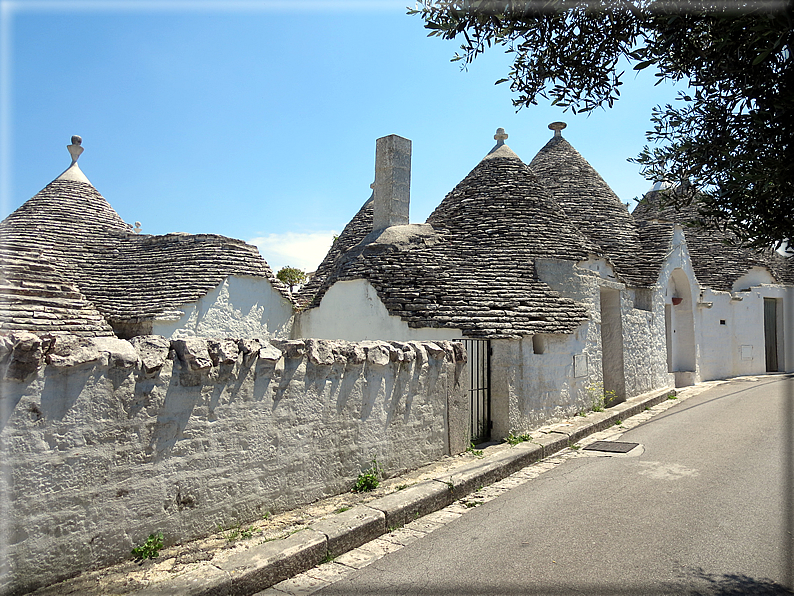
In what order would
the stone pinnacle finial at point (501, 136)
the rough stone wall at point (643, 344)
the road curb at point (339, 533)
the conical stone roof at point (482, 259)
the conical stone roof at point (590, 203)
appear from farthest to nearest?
1. the conical stone roof at point (590, 203)
2. the stone pinnacle finial at point (501, 136)
3. the rough stone wall at point (643, 344)
4. the conical stone roof at point (482, 259)
5. the road curb at point (339, 533)

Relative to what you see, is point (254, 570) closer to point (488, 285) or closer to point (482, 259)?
point (488, 285)

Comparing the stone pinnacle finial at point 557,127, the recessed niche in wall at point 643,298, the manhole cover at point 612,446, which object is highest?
the stone pinnacle finial at point 557,127

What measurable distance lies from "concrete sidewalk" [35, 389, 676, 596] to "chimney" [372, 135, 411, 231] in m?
6.24

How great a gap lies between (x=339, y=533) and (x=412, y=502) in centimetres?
110

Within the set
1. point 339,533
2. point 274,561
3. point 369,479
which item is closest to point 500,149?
point 369,479

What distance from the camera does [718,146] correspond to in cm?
432

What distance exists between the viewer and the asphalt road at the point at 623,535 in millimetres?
3885

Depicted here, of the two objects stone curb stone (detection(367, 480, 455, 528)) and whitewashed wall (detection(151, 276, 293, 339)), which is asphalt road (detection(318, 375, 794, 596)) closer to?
stone curb stone (detection(367, 480, 455, 528))

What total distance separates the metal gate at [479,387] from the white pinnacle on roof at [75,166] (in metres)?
15.1

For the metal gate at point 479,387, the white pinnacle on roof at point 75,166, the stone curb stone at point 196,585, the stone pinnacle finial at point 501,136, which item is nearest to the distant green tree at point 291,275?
the white pinnacle on roof at point 75,166

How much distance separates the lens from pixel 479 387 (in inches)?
332

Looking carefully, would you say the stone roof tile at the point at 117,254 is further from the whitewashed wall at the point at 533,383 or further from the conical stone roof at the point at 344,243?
the whitewashed wall at the point at 533,383

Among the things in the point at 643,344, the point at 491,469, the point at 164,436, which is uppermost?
the point at 643,344

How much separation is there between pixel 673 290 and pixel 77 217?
19.1 m
